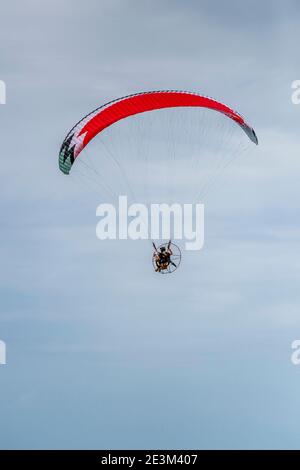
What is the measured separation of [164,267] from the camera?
38125mm

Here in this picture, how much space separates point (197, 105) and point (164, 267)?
563 cm
